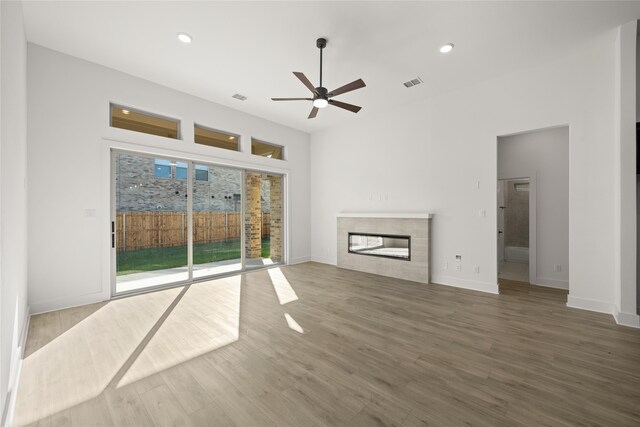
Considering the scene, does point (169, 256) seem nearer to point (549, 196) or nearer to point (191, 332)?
point (191, 332)

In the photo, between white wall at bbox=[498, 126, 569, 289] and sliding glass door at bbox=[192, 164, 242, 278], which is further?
sliding glass door at bbox=[192, 164, 242, 278]

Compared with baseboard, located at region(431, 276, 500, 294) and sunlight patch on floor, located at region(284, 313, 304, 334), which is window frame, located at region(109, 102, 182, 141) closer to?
sunlight patch on floor, located at region(284, 313, 304, 334)

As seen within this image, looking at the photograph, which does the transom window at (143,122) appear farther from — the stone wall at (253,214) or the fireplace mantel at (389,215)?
the fireplace mantel at (389,215)

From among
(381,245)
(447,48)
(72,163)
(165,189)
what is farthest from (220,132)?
(447,48)

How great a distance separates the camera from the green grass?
14.4ft

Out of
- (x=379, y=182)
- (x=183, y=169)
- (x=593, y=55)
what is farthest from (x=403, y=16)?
(x=183, y=169)

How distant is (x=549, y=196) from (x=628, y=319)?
2278 millimetres

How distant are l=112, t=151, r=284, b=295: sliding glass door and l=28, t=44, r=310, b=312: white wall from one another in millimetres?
238

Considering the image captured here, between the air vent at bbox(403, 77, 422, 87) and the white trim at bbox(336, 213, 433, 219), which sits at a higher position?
the air vent at bbox(403, 77, 422, 87)

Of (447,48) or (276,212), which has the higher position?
(447,48)

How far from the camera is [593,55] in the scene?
344 centimetres

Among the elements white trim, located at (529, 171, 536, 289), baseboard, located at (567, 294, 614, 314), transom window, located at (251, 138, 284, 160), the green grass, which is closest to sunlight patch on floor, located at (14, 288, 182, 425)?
the green grass

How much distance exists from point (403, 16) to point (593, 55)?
9.15 ft

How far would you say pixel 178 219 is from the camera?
15.6 ft
